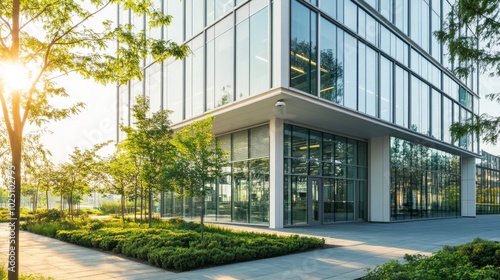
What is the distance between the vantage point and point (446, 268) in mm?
6883

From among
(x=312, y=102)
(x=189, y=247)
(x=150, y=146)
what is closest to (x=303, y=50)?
(x=312, y=102)

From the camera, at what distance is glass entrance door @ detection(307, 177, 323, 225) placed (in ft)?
73.7

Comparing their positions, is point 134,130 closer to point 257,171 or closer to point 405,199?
point 257,171

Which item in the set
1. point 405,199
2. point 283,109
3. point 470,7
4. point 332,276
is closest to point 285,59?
point 283,109

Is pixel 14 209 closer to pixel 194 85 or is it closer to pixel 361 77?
pixel 194 85

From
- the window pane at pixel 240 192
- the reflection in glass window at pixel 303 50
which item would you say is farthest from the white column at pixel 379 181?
the reflection in glass window at pixel 303 50

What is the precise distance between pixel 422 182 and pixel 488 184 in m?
21.7

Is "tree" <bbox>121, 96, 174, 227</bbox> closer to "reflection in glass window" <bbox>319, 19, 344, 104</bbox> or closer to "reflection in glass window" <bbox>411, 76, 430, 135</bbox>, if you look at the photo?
"reflection in glass window" <bbox>319, 19, 344, 104</bbox>

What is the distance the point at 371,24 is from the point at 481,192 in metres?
31.1

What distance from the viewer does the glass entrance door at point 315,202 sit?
22469 mm

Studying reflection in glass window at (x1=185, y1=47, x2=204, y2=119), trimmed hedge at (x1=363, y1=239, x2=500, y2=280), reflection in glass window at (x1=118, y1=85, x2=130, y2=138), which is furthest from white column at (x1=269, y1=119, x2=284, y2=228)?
reflection in glass window at (x1=118, y1=85, x2=130, y2=138)

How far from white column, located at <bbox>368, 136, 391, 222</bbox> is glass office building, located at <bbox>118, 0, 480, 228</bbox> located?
0.07 metres

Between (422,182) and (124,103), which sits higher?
(124,103)

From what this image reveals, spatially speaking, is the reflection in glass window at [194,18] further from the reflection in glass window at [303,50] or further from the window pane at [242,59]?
the reflection in glass window at [303,50]
